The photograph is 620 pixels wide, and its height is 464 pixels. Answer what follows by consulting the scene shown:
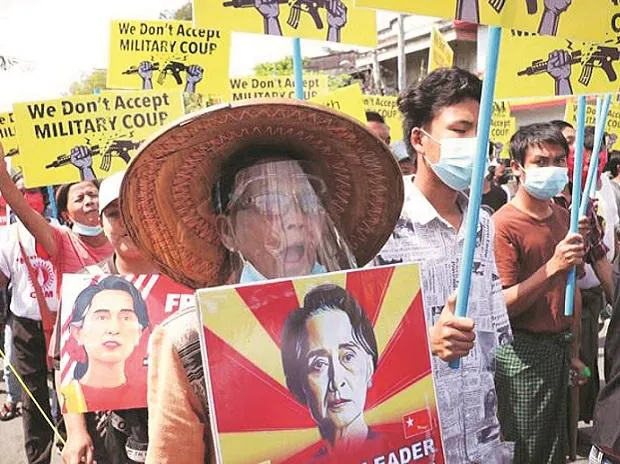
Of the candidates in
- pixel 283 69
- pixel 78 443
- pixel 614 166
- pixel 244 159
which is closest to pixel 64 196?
pixel 78 443

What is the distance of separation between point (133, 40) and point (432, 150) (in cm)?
322

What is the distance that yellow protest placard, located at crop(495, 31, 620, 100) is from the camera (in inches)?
90.5

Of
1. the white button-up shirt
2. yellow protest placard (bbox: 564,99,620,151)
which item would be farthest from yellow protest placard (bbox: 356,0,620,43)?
yellow protest placard (bbox: 564,99,620,151)

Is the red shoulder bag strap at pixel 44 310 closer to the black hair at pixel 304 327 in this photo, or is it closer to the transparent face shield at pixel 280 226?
the transparent face shield at pixel 280 226

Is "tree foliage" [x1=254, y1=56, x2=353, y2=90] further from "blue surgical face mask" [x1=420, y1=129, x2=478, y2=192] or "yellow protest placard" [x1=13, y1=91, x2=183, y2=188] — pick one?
"blue surgical face mask" [x1=420, y1=129, x2=478, y2=192]

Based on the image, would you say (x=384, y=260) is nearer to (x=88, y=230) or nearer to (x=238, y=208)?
(x=238, y=208)

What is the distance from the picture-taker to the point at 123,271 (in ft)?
8.48

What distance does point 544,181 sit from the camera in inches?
132

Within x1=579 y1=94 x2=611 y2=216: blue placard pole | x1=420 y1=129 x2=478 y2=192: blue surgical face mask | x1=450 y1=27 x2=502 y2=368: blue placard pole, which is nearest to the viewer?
x1=450 y1=27 x2=502 y2=368: blue placard pole

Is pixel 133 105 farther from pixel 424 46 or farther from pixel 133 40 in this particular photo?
pixel 424 46

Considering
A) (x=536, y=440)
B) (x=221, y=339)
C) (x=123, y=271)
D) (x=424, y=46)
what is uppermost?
(x=424, y=46)

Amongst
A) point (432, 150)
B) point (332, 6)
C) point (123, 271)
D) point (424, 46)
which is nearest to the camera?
point (432, 150)

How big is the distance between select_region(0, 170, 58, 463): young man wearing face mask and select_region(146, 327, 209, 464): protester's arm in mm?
2973

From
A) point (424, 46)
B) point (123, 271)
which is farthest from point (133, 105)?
point (424, 46)
